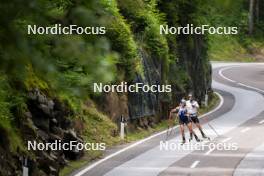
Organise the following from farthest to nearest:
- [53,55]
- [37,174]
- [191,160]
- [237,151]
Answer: [237,151], [191,160], [37,174], [53,55]

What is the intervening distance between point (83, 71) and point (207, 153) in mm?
18104

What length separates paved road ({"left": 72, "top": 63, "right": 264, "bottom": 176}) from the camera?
17422mm

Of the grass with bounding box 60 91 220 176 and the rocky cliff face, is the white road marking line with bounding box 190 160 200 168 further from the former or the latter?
the rocky cliff face

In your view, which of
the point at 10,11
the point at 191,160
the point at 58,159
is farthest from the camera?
the point at 191,160

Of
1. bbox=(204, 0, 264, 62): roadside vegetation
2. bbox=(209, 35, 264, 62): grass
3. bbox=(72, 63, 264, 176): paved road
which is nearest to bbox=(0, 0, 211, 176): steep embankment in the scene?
bbox=(72, 63, 264, 176): paved road

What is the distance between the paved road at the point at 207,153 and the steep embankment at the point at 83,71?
3.72 ft

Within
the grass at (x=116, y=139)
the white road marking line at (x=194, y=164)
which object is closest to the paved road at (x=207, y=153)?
the white road marking line at (x=194, y=164)

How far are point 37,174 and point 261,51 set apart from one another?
55.7 m

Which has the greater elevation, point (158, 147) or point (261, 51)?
point (261, 51)

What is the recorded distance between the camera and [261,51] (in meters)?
67.4

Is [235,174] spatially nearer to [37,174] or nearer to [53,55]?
[37,174]

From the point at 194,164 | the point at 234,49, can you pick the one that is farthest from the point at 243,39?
the point at 194,164

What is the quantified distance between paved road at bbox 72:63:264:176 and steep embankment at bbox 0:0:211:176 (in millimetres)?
1134

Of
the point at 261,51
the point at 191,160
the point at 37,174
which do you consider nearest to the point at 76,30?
the point at 37,174
